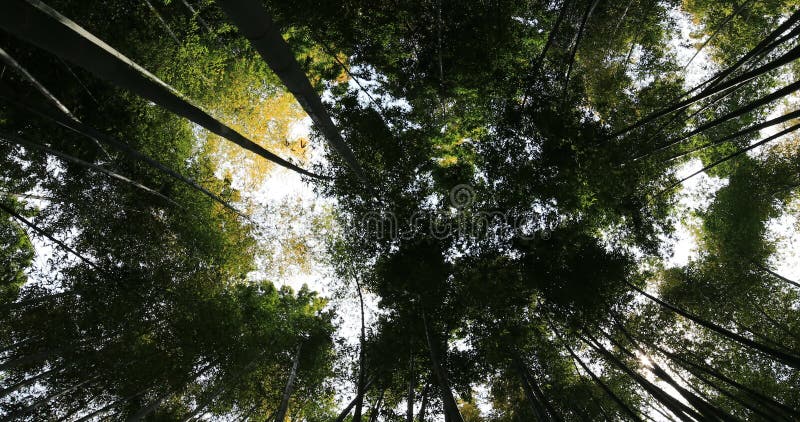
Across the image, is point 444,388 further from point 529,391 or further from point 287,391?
point 287,391

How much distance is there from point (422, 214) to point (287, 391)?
461cm

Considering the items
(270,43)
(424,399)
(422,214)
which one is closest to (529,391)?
(424,399)

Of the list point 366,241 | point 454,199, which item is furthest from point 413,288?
point 454,199

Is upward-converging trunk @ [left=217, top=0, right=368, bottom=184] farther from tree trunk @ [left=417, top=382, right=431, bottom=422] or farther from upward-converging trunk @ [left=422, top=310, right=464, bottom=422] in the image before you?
tree trunk @ [left=417, top=382, right=431, bottom=422]

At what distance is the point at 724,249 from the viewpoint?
29.2 ft

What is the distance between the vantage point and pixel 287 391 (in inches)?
263

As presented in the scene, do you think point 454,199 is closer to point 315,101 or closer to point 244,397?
point 315,101

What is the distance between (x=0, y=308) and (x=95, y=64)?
31.5 ft

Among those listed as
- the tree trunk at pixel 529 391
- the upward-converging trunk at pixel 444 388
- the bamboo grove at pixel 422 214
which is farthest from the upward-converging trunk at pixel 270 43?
the tree trunk at pixel 529 391

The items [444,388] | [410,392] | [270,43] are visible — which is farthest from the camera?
[410,392]

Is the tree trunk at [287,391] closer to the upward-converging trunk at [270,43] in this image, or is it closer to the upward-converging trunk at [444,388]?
the upward-converging trunk at [444,388]

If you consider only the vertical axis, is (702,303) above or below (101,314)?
below

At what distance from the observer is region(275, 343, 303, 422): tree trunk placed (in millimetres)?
5920

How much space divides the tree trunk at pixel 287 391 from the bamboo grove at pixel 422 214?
5 cm
